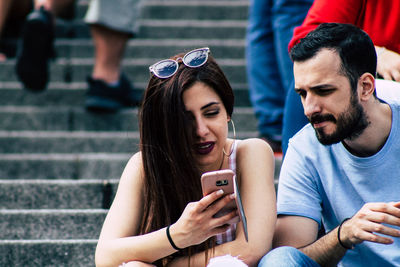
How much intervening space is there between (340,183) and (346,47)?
56 cm

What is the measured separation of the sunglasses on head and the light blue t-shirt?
1.75 ft

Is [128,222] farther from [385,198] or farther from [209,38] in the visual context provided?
[209,38]

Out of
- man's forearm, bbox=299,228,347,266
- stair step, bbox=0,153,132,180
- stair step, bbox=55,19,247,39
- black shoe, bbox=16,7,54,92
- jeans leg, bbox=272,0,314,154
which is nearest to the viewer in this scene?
man's forearm, bbox=299,228,347,266

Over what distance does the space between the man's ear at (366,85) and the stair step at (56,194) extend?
1.67m

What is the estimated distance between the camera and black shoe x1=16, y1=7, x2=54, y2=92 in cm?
537

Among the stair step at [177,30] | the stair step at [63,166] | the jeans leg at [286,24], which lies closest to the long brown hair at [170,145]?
the jeans leg at [286,24]

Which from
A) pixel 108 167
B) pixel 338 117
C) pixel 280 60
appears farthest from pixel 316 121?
A: pixel 108 167

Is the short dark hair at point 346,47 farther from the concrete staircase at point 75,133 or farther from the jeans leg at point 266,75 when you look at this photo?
the jeans leg at point 266,75

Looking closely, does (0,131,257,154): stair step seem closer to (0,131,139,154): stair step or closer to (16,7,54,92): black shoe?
(0,131,139,154): stair step

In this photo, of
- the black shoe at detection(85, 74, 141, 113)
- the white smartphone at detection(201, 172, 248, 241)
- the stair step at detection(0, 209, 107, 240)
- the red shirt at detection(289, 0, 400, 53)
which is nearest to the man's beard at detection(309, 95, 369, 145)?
the white smartphone at detection(201, 172, 248, 241)

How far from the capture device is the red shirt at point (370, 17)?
3.60 m

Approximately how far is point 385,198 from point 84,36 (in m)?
4.32

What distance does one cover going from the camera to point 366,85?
314 centimetres

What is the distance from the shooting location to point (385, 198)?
312 centimetres
